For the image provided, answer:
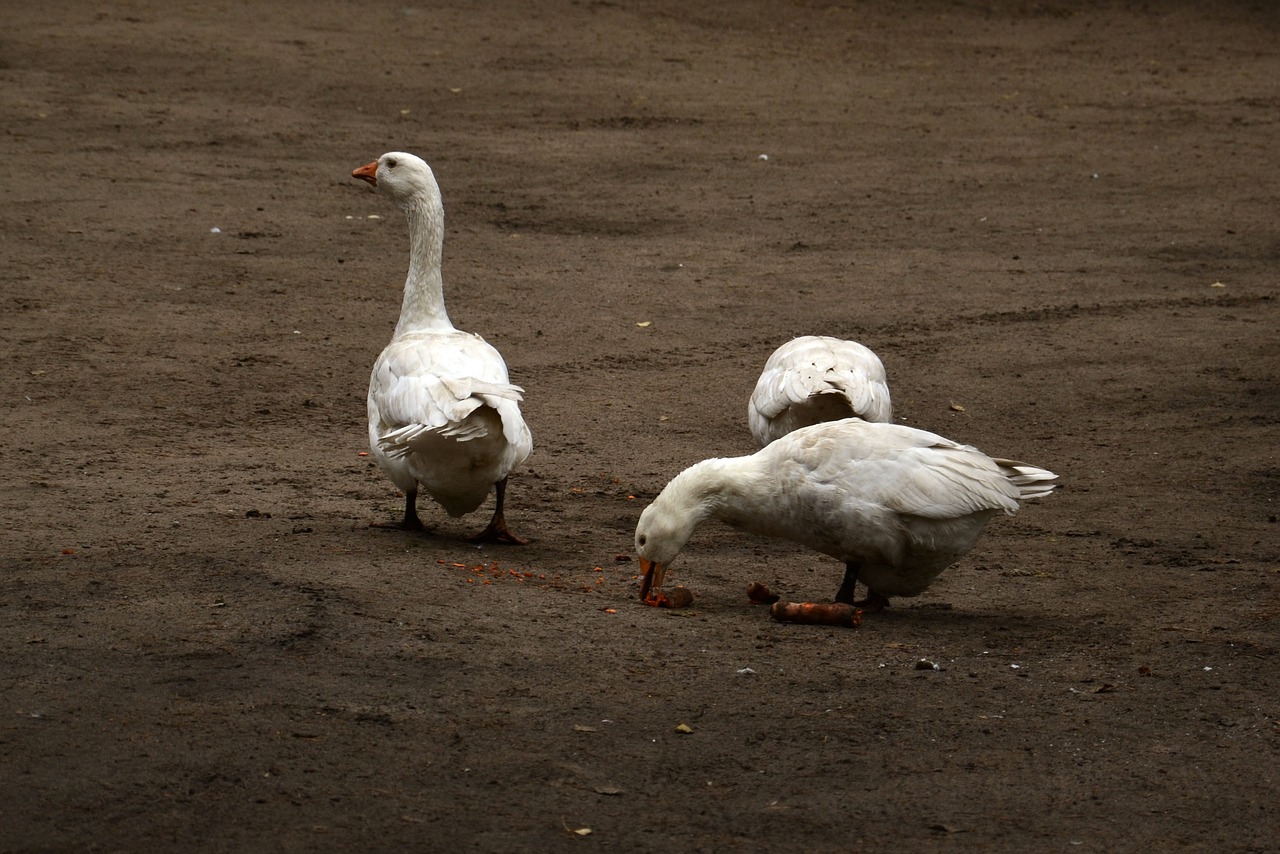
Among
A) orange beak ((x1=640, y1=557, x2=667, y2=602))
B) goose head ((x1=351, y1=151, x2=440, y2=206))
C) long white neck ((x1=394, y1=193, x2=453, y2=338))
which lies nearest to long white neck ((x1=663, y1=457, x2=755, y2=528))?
orange beak ((x1=640, y1=557, x2=667, y2=602))

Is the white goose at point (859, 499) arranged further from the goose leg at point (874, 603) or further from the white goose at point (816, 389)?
the white goose at point (816, 389)

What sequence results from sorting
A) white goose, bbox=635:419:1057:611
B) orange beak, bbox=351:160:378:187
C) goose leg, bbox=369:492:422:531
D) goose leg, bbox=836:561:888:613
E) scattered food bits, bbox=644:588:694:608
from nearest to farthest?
1. white goose, bbox=635:419:1057:611
2. scattered food bits, bbox=644:588:694:608
3. goose leg, bbox=836:561:888:613
4. goose leg, bbox=369:492:422:531
5. orange beak, bbox=351:160:378:187

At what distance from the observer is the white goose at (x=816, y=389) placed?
6879 mm

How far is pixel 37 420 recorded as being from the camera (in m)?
8.16

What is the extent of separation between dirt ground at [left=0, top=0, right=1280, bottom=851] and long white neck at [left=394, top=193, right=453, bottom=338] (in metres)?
0.89

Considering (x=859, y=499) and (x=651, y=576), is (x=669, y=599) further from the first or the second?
(x=859, y=499)

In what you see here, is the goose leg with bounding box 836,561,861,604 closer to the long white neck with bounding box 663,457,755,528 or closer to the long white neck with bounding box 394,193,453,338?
the long white neck with bounding box 663,457,755,528

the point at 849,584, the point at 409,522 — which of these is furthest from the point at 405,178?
the point at 849,584

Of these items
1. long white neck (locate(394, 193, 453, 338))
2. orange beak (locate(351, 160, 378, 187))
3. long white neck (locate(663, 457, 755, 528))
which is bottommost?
long white neck (locate(663, 457, 755, 528))

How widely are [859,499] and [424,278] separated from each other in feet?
10.1

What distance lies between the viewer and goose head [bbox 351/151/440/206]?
7.96 meters

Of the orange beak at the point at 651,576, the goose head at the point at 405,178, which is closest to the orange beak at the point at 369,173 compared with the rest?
the goose head at the point at 405,178

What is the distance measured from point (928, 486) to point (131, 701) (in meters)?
2.89

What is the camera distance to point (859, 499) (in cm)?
557
